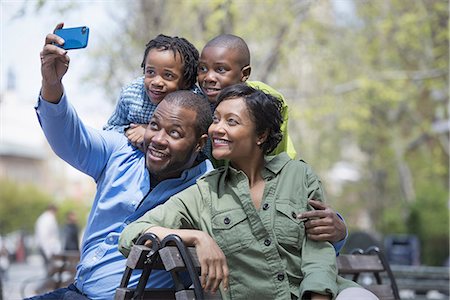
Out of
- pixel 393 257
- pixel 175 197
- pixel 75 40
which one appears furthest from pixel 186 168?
pixel 393 257

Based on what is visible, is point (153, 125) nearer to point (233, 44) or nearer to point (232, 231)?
point (232, 231)

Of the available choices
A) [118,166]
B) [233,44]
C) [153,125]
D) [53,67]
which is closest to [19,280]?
[233,44]

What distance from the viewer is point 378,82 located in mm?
21391

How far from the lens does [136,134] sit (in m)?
4.01

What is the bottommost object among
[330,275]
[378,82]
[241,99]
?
[378,82]

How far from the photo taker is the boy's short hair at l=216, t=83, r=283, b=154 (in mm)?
3633

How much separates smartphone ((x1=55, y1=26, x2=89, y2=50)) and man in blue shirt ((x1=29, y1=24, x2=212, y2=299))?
0.32ft

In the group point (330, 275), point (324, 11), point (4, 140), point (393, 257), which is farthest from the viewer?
point (4, 140)

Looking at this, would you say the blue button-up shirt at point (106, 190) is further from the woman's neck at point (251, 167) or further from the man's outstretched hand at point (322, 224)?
the man's outstretched hand at point (322, 224)

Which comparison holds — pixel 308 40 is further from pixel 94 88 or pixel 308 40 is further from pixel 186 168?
pixel 186 168

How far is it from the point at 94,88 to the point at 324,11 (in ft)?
23.4

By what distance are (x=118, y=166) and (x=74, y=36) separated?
700 mm

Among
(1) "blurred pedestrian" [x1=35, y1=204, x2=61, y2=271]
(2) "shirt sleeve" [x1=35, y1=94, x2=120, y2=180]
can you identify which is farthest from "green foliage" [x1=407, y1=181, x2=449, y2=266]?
(2) "shirt sleeve" [x1=35, y1=94, x2=120, y2=180]

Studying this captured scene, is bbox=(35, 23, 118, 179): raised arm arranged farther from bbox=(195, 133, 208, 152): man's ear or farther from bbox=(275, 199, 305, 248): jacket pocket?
bbox=(275, 199, 305, 248): jacket pocket
